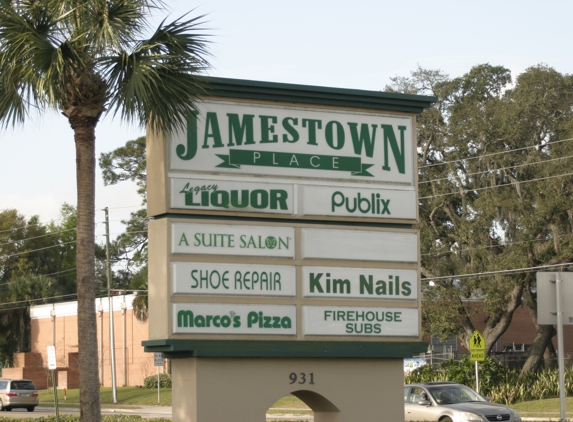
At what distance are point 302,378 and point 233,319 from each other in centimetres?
134

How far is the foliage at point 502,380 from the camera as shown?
3506 cm

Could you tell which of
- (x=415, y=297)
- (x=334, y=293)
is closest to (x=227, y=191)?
(x=334, y=293)

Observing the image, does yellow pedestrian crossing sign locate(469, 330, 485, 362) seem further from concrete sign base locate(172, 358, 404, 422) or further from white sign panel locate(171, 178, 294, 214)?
white sign panel locate(171, 178, 294, 214)

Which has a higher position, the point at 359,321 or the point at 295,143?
the point at 295,143

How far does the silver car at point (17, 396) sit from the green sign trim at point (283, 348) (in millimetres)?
33510

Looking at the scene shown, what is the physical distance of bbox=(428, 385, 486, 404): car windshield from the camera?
22.0 m

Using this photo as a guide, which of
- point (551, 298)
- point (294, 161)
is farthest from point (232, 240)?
point (551, 298)

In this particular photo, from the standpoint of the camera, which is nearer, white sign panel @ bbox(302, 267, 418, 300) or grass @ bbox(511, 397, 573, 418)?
white sign panel @ bbox(302, 267, 418, 300)

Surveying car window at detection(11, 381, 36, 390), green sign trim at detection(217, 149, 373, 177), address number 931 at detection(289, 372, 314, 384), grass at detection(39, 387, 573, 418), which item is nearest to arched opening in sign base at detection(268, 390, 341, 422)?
address number 931 at detection(289, 372, 314, 384)

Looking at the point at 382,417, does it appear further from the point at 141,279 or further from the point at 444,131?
the point at 141,279

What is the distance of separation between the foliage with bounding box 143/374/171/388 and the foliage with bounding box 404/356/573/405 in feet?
58.9

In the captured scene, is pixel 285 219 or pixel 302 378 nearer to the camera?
pixel 302 378

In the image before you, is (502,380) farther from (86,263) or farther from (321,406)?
(86,263)

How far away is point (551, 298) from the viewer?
14047 mm
